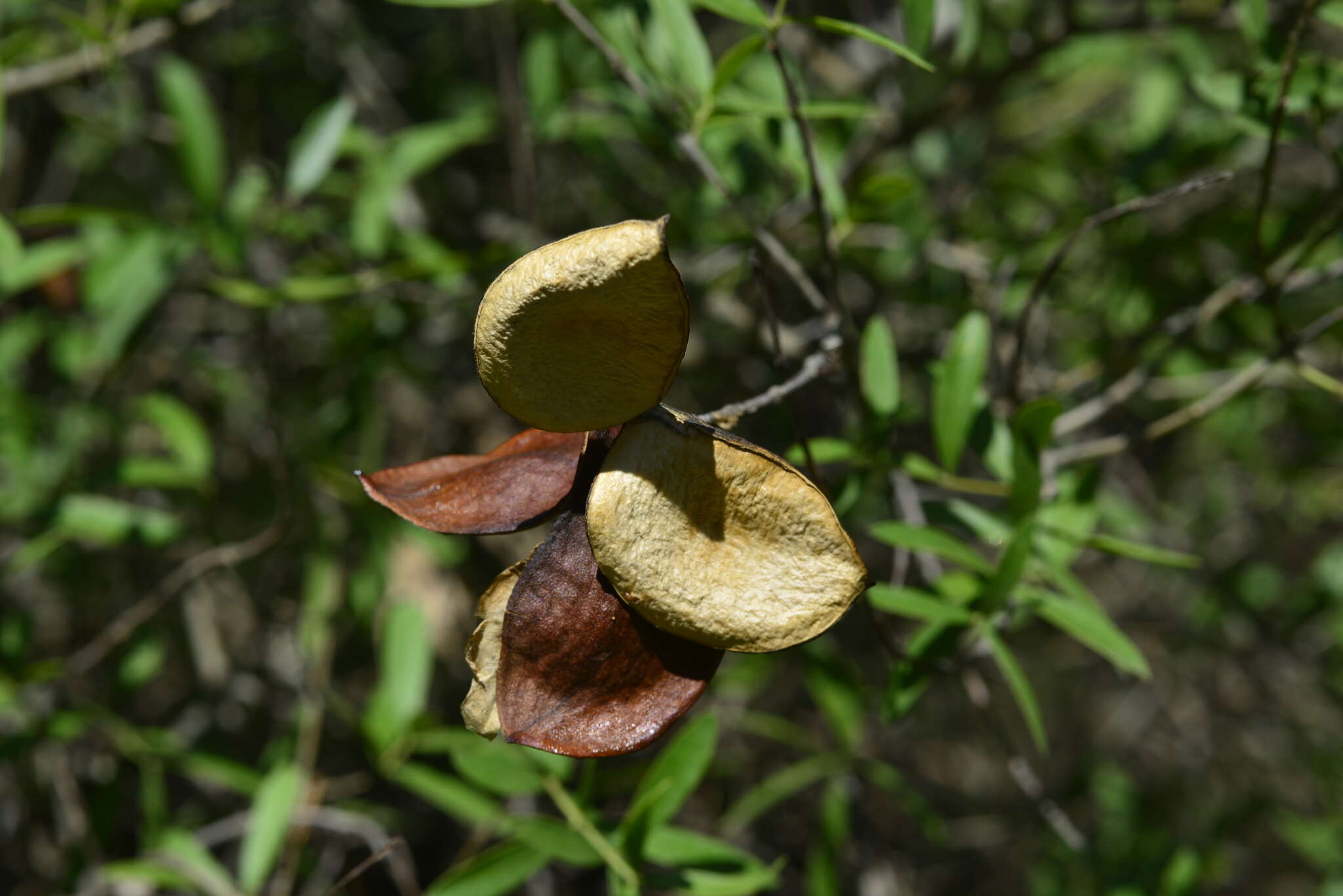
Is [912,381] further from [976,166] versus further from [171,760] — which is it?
[171,760]

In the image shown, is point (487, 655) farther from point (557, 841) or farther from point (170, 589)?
point (170, 589)

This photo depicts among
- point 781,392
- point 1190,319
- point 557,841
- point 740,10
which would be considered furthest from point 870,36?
point 557,841

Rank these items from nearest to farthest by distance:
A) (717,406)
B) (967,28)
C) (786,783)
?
(967,28) < (786,783) < (717,406)

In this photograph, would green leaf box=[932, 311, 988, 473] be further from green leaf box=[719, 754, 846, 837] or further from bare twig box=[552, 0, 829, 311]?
green leaf box=[719, 754, 846, 837]

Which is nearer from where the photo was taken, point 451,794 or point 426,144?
point 451,794

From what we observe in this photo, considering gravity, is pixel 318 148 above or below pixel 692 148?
below

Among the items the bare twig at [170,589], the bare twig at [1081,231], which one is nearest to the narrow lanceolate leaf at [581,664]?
the bare twig at [1081,231]

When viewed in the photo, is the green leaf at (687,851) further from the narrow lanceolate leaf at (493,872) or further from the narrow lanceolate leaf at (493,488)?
the narrow lanceolate leaf at (493,488)
